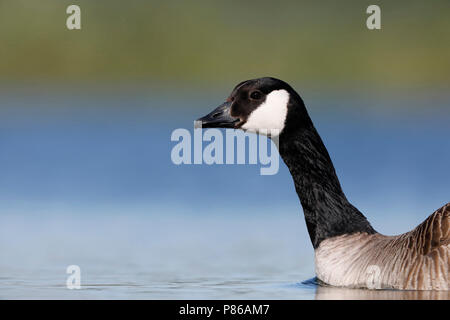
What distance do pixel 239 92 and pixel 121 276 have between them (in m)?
1.77

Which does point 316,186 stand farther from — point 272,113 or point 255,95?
point 255,95

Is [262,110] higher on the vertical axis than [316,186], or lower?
higher

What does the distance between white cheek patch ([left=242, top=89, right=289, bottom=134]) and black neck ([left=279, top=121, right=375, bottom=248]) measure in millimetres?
105

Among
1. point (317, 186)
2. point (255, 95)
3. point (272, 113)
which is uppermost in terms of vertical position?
point (255, 95)

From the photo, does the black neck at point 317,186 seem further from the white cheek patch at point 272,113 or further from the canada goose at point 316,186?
the white cheek patch at point 272,113

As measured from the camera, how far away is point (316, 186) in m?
6.20

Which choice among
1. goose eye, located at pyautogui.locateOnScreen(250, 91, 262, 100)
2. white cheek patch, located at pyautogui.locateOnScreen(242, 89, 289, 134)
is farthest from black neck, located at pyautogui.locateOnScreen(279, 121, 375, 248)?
goose eye, located at pyautogui.locateOnScreen(250, 91, 262, 100)

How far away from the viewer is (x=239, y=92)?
6258mm

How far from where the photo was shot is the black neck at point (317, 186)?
20.0 feet

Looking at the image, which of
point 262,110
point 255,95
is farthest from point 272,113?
point 255,95

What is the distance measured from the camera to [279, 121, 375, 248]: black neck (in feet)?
20.0

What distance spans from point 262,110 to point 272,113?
8 centimetres

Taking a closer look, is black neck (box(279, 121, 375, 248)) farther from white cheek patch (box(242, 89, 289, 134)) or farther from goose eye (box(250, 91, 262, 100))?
goose eye (box(250, 91, 262, 100))
